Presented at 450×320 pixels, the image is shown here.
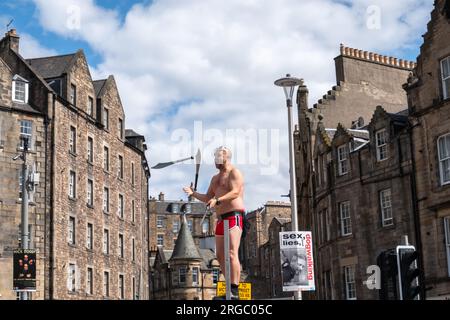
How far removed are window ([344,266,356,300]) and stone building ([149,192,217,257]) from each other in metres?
72.0

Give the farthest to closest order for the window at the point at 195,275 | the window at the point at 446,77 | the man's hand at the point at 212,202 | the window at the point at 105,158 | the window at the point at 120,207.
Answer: the window at the point at 195,275
the window at the point at 120,207
the window at the point at 105,158
the window at the point at 446,77
the man's hand at the point at 212,202

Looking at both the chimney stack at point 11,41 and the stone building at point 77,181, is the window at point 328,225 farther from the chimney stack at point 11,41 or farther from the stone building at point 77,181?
the chimney stack at point 11,41

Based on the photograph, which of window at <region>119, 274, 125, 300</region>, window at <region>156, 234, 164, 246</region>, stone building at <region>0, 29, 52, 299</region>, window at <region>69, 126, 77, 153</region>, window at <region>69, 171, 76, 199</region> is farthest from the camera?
window at <region>156, 234, 164, 246</region>

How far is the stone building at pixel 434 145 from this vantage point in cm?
2841

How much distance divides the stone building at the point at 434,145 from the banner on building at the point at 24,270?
52.9 feet

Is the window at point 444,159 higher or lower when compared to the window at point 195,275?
higher

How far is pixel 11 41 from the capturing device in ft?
146

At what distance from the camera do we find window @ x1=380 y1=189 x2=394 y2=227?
108 feet

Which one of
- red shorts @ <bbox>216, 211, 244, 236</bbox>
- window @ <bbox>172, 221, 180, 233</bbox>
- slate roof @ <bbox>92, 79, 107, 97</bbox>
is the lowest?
red shorts @ <bbox>216, 211, 244, 236</bbox>

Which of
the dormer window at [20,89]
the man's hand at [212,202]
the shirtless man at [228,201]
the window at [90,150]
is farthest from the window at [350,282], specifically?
the man's hand at [212,202]

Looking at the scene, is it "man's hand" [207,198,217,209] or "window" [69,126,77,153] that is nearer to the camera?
"man's hand" [207,198,217,209]

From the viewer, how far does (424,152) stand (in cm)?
3019

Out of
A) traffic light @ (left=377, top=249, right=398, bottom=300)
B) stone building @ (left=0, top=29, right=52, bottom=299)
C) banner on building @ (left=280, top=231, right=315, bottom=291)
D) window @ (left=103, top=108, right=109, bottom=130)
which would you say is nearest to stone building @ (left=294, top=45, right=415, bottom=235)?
window @ (left=103, top=108, right=109, bottom=130)

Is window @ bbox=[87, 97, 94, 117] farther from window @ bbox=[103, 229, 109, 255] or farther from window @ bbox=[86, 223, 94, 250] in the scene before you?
window @ bbox=[103, 229, 109, 255]
